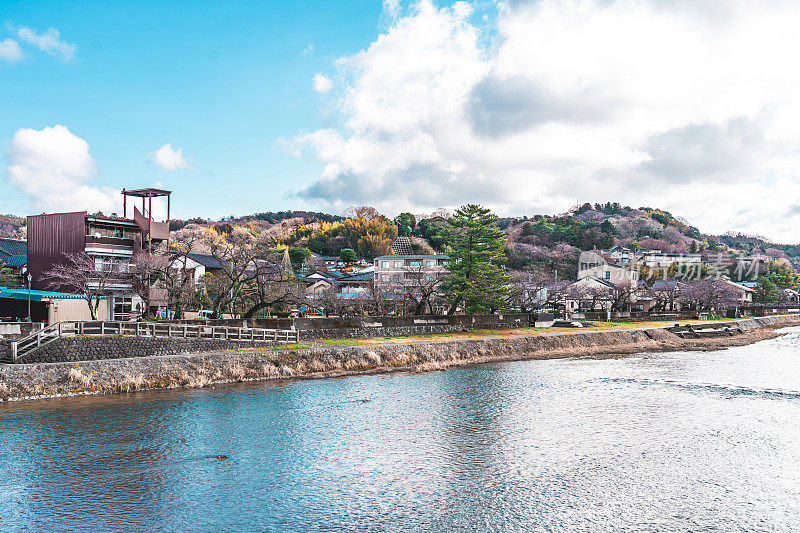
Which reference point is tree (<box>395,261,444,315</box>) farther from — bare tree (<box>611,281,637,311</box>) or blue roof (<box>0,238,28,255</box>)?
blue roof (<box>0,238,28,255</box>)

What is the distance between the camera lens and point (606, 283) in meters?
79.6

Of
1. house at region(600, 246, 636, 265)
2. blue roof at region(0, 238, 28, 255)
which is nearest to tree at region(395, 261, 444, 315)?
blue roof at region(0, 238, 28, 255)

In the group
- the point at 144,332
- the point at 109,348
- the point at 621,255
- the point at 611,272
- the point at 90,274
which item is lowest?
the point at 109,348

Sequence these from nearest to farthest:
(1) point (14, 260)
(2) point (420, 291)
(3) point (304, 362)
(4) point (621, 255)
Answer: (3) point (304, 362) → (1) point (14, 260) → (2) point (420, 291) → (4) point (621, 255)

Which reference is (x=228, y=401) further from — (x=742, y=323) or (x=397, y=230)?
(x=397, y=230)

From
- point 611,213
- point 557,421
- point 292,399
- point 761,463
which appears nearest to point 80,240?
point 292,399

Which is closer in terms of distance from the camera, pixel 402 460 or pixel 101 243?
pixel 402 460

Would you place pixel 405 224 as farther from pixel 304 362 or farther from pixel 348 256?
pixel 304 362

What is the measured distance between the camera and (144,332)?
26.2 meters

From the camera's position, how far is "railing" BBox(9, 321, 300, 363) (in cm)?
2322

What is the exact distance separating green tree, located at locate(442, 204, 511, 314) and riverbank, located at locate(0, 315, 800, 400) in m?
4.55

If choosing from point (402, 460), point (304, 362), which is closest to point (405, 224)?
point (304, 362)

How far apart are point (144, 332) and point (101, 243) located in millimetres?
15947

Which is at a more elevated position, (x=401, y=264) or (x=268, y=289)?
(x=401, y=264)
